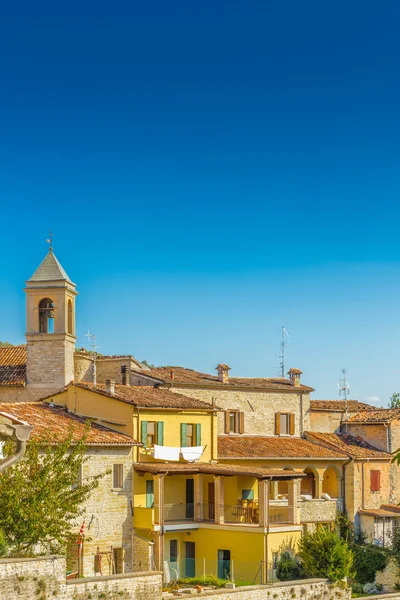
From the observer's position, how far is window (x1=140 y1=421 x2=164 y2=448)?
145 feet

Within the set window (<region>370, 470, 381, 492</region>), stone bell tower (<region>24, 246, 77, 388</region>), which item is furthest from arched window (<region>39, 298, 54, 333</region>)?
window (<region>370, 470, 381, 492</region>)

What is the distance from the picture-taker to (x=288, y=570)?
135 ft

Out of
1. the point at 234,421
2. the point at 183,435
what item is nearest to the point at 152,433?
the point at 183,435

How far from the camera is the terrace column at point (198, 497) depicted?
44312 mm

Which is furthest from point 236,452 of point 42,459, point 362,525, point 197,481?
point 42,459

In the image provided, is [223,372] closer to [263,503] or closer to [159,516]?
[263,503]

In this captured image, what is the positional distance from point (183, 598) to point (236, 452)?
17.6 meters

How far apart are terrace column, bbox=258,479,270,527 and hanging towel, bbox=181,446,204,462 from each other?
3.77 meters

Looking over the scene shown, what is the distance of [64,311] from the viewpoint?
164 feet

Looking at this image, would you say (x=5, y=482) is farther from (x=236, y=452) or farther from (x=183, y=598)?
(x=236, y=452)

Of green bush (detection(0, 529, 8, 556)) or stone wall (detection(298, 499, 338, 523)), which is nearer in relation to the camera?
green bush (detection(0, 529, 8, 556))

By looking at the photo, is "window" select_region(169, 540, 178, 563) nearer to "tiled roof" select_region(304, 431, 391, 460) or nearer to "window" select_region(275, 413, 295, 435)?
"window" select_region(275, 413, 295, 435)

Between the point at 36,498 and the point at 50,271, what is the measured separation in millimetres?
20154

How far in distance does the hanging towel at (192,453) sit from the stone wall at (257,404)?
7.13 metres
